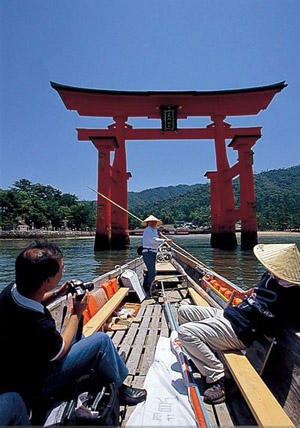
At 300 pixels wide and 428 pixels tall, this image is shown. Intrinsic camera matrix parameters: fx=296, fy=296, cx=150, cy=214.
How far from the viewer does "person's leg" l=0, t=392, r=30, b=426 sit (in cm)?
109

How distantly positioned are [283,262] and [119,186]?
15.3m

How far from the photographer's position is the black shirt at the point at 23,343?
1.21 metres

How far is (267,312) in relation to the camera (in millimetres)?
1724

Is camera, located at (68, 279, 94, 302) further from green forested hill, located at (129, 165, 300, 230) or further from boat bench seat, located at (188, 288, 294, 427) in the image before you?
green forested hill, located at (129, 165, 300, 230)

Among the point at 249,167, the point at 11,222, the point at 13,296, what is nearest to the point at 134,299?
the point at 13,296

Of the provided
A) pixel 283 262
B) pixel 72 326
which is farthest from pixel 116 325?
pixel 283 262

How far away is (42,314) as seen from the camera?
4.24 ft

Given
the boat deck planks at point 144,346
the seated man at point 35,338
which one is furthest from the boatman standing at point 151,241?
the seated man at point 35,338

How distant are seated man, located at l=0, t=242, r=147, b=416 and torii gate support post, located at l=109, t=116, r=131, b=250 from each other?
15.0 m

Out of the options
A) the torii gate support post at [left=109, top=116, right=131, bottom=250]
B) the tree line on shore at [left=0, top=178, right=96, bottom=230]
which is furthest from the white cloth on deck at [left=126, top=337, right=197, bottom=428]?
the tree line on shore at [left=0, top=178, right=96, bottom=230]

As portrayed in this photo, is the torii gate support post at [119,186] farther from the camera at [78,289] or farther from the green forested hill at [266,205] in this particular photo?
the green forested hill at [266,205]

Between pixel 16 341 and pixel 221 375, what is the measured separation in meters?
1.37

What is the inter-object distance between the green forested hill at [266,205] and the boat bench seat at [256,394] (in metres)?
66.9

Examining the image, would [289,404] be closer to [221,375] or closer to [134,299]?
[221,375]
